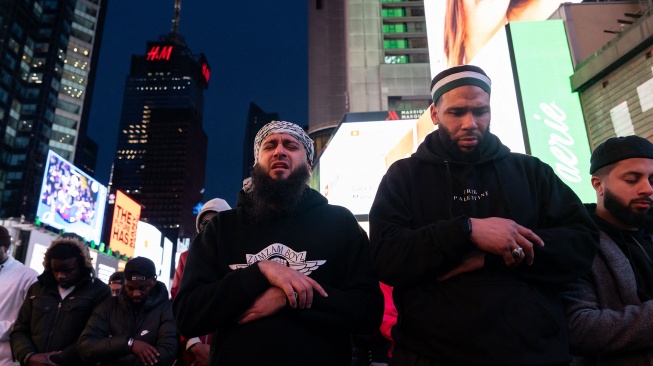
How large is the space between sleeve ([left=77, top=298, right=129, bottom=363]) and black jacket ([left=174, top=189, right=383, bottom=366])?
233 centimetres

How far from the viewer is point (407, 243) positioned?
78.1 inches

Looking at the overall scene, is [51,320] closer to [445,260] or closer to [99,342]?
[99,342]

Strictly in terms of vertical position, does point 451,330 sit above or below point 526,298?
below

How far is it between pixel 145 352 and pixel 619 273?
4.04 metres

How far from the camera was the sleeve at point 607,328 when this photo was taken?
2029 millimetres

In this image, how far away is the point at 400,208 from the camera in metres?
2.27

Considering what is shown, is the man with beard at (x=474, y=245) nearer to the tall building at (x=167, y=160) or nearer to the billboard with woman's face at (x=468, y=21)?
the billboard with woman's face at (x=468, y=21)

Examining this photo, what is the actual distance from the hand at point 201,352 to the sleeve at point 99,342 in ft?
2.56

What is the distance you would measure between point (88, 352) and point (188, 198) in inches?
7386

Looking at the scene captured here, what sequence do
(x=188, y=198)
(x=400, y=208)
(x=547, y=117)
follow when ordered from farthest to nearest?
(x=188, y=198)
(x=547, y=117)
(x=400, y=208)

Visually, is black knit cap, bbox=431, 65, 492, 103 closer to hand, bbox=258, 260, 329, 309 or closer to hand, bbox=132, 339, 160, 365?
hand, bbox=258, 260, 329, 309

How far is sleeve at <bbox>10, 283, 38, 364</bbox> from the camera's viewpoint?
171 inches

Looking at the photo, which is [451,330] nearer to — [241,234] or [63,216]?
[241,234]

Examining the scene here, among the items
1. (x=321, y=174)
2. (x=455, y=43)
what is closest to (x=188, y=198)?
(x=321, y=174)
